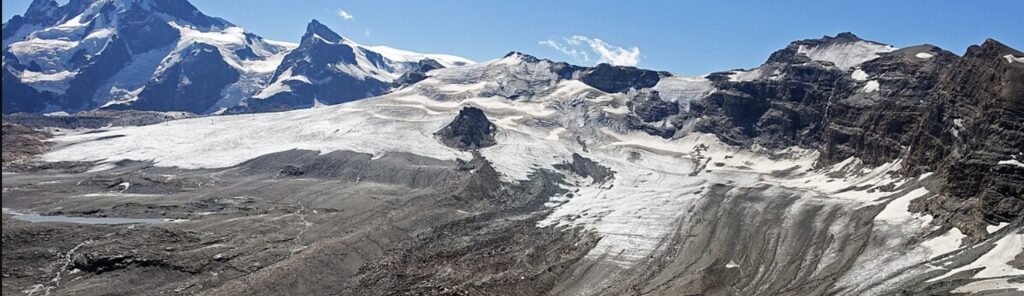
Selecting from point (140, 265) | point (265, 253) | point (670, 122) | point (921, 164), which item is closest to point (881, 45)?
point (670, 122)

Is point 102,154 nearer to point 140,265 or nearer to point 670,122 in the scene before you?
point 140,265

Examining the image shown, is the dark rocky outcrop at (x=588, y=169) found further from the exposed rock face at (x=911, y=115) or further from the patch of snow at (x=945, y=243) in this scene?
the patch of snow at (x=945, y=243)

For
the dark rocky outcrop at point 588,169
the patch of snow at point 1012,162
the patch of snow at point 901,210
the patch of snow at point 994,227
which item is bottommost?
the dark rocky outcrop at point 588,169

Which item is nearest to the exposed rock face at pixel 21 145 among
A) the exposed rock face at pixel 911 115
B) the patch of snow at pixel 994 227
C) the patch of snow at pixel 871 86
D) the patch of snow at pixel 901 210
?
the patch of snow at pixel 901 210

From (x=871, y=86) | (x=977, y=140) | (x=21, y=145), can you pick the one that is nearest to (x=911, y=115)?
(x=871, y=86)

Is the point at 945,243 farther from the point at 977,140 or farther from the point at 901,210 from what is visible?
the point at 977,140
